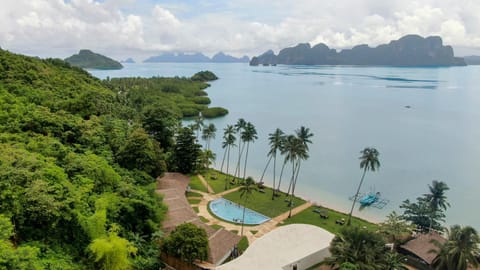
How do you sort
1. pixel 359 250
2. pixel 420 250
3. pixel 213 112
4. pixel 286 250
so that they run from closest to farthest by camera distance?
pixel 359 250 → pixel 286 250 → pixel 420 250 → pixel 213 112

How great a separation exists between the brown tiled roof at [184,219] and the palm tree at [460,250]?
50.1ft

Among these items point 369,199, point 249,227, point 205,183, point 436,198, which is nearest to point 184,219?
point 249,227

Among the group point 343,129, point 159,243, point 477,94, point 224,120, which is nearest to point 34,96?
point 159,243

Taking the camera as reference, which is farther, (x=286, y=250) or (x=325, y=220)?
(x=325, y=220)

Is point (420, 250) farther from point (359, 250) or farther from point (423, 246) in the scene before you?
point (359, 250)

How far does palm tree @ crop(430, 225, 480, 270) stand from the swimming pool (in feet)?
55.9

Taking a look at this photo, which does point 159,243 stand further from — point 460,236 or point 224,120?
point 224,120

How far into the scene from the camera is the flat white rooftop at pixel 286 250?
23.5 meters

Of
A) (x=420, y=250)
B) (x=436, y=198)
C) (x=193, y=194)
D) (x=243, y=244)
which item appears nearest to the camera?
(x=420, y=250)

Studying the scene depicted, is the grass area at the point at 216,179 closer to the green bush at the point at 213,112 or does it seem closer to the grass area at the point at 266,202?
the grass area at the point at 266,202

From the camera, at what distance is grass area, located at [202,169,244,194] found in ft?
140

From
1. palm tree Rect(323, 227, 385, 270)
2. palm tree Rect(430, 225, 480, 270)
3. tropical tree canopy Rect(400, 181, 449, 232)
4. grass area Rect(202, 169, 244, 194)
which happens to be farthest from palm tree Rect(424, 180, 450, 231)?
grass area Rect(202, 169, 244, 194)

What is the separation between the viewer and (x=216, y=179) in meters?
45.8

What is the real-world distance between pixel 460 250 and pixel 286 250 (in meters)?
11.8
